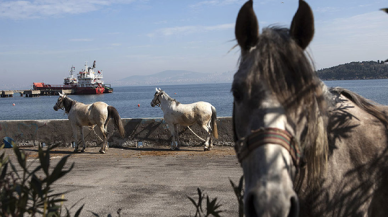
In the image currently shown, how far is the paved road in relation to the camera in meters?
5.48

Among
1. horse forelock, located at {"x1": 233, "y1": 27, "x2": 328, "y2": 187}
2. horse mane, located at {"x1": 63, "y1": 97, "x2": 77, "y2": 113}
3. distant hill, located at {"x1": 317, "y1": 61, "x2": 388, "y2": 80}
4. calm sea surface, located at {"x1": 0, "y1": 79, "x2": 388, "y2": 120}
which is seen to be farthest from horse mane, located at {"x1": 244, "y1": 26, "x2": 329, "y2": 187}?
distant hill, located at {"x1": 317, "y1": 61, "x2": 388, "y2": 80}

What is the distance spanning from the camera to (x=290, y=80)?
1593 millimetres

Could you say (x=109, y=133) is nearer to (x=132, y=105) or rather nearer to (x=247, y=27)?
(x=247, y=27)

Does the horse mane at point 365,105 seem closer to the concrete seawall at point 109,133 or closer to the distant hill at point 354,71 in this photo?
the concrete seawall at point 109,133

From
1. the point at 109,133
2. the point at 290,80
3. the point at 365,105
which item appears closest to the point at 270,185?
the point at 290,80

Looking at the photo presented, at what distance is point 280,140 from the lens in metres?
1.42

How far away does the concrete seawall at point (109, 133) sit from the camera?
12.1 m

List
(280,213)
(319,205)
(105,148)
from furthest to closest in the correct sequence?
(105,148)
(319,205)
(280,213)

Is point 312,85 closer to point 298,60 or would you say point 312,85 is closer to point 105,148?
point 298,60

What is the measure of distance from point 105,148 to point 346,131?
34.3ft

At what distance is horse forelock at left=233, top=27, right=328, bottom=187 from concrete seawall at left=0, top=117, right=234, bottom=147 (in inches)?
400

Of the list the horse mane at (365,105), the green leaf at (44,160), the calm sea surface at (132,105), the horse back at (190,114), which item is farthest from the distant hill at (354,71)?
the green leaf at (44,160)

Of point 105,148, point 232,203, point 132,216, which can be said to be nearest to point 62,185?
point 132,216

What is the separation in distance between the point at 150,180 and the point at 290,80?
6.21 meters
